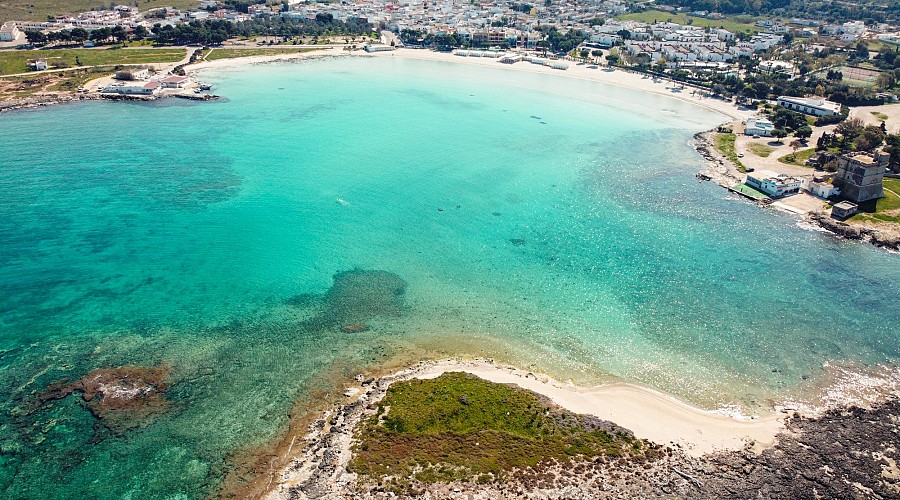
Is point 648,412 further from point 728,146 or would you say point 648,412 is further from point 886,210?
point 728,146

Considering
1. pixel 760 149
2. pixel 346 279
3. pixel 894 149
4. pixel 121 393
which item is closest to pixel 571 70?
pixel 760 149

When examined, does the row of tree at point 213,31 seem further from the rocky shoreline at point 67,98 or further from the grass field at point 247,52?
the rocky shoreline at point 67,98

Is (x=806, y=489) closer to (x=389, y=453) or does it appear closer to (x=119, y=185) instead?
(x=389, y=453)

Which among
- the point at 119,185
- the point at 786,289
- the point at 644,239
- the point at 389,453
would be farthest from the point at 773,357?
the point at 119,185

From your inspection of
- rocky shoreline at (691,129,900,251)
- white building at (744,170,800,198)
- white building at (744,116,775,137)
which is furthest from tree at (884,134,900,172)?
rocky shoreline at (691,129,900,251)

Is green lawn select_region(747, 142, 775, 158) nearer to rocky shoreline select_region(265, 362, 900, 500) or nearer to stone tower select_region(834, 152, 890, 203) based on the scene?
stone tower select_region(834, 152, 890, 203)

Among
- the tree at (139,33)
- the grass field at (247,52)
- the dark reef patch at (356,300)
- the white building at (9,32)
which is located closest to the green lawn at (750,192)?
the dark reef patch at (356,300)
